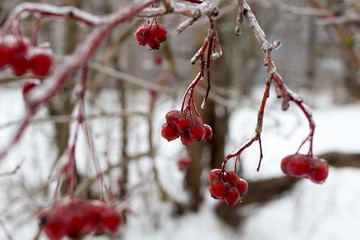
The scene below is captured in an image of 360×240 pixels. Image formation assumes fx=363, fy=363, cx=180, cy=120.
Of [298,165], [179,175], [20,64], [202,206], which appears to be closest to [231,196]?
[298,165]

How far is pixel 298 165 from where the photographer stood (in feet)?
2.58

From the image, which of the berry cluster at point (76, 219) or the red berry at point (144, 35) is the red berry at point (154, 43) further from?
the berry cluster at point (76, 219)

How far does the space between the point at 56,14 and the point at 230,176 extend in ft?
1.75

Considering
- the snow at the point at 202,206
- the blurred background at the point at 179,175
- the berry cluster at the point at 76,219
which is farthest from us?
the snow at the point at 202,206

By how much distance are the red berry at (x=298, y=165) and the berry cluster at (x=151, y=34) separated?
404mm

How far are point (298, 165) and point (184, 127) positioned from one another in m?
0.26

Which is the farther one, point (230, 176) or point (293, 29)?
point (293, 29)

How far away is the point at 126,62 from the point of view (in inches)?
252

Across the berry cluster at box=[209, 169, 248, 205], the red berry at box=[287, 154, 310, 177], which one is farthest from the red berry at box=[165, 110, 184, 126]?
the red berry at box=[287, 154, 310, 177]

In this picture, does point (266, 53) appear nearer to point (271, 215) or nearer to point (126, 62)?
point (271, 215)

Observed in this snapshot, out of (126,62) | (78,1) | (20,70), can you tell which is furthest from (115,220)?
(126,62)

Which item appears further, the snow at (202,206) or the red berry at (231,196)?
the snow at (202,206)

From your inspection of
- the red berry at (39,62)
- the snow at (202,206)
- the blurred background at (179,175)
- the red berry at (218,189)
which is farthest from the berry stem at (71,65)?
the snow at (202,206)

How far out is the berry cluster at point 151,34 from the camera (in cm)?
83
